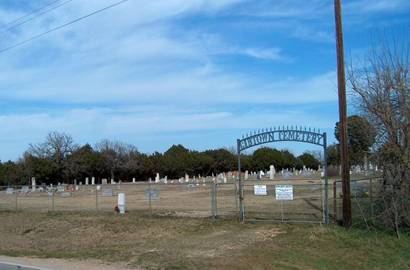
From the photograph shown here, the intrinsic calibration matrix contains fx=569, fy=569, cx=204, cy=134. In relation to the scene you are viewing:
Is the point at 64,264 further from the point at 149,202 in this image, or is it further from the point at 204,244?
the point at 149,202

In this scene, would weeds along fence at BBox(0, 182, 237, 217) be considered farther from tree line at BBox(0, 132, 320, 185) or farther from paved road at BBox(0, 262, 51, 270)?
tree line at BBox(0, 132, 320, 185)

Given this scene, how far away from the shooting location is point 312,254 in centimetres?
1494

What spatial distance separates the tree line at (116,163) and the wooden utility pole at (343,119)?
8581 centimetres

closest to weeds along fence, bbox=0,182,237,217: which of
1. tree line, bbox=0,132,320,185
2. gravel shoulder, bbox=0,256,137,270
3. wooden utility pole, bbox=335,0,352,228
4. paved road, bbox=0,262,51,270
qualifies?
wooden utility pole, bbox=335,0,352,228

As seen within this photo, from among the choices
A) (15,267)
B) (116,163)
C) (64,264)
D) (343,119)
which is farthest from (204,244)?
(116,163)

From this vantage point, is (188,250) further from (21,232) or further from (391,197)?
(21,232)

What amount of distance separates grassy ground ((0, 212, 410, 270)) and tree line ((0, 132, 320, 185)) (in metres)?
77.0

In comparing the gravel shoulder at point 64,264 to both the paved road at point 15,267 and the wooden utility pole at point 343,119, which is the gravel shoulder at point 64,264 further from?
the wooden utility pole at point 343,119

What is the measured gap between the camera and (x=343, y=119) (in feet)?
58.5

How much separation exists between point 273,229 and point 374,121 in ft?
15.8

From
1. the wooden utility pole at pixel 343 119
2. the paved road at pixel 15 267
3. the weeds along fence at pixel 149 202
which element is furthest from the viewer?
the weeds along fence at pixel 149 202

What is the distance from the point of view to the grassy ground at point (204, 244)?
46.7 ft

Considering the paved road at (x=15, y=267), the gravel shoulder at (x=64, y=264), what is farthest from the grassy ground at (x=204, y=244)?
the paved road at (x=15, y=267)

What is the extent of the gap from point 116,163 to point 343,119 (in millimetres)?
93497
